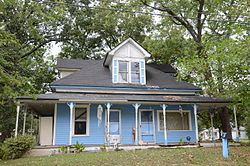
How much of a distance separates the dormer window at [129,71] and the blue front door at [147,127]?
Answer: 2536 mm

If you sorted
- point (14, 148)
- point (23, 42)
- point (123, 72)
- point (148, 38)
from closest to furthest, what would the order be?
1. point (14, 148)
2. point (123, 72)
3. point (23, 42)
4. point (148, 38)

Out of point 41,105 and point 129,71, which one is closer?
point 41,105

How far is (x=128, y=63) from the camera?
17312 millimetres

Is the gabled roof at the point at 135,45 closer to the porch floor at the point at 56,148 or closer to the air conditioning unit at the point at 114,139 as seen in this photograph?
the air conditioning unit at the point at 114,139

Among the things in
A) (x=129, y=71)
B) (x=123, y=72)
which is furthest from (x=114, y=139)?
(x=129, y=71)

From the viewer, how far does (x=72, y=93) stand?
15461 millimetres

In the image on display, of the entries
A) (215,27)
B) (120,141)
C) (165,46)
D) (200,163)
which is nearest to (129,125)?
(120,141)

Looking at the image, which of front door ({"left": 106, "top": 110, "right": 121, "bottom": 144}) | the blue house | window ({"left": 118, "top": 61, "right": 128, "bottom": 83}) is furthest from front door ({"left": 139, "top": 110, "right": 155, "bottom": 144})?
window ({"left": 118, "top": 61, "right": 128, "bottom": 83})

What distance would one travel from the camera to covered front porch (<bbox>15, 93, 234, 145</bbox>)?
14.1 m

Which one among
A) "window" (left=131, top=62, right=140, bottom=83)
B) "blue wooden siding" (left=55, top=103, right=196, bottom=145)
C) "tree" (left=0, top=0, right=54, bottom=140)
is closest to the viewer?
"blue wooden siding" (left=55, top=103, right=196, bottom=145)

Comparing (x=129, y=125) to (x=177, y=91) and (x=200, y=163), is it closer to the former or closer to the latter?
(x=177, y=91)

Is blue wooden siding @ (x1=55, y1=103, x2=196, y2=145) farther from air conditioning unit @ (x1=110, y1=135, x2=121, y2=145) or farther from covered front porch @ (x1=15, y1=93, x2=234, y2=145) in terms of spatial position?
air conditioning unit @ (x1=110, y1=135, x2=121, y2=145)

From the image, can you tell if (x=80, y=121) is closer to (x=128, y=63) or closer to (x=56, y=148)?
(x=56, y=148)

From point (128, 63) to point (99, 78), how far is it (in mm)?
2441
